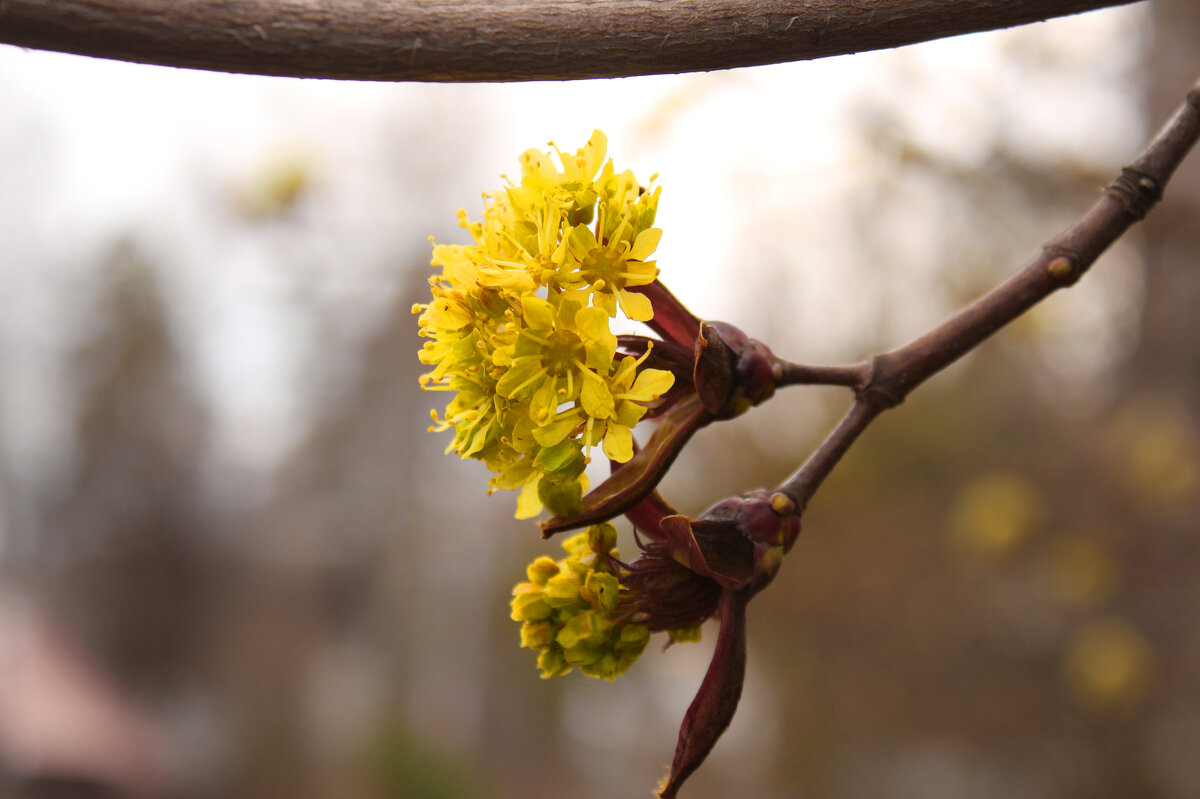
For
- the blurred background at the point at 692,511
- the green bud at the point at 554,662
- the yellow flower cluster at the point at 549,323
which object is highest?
the yellow flower cluster at the point at 549,323

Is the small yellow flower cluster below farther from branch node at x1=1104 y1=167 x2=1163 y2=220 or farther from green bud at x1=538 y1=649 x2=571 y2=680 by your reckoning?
branch node at x1=1104 y1=167 x2=1163 y2=220

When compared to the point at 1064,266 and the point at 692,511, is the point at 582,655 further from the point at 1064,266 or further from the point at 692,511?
the point at 692,511

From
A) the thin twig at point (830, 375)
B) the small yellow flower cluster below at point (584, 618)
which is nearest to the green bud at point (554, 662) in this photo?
the small yellow flower cluster below at point (584, 618)

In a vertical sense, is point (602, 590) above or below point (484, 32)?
below

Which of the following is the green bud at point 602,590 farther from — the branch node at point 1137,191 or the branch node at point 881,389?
the branch node at point 1137,191

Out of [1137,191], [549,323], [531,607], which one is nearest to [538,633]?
[531,607]

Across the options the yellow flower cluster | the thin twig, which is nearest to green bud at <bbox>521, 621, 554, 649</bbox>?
the yellow flower cluster
